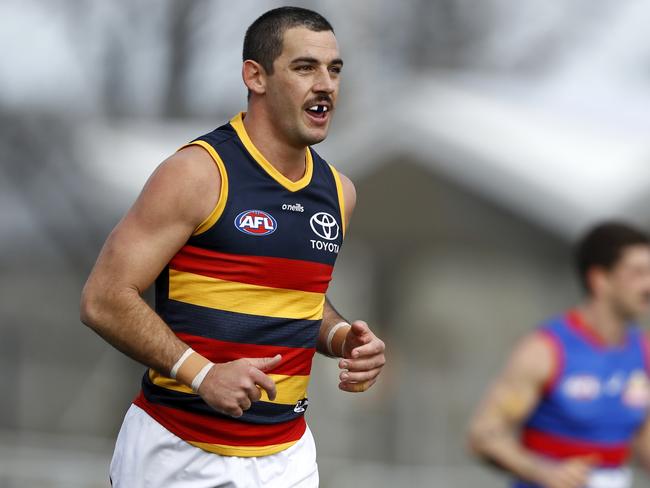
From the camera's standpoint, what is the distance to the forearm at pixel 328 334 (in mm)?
4602

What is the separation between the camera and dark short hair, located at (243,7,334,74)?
4.35 m

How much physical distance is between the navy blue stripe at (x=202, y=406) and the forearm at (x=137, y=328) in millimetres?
274

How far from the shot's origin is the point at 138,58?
41.5ft

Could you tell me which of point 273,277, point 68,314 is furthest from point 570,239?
point 273,277

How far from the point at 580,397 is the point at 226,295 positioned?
3.12 metres

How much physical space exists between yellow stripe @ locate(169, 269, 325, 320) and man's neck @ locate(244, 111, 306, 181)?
0.45 meters

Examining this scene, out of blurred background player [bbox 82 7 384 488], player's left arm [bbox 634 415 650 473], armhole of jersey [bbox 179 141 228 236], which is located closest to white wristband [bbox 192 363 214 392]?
blurred background player [bbox 82 7 384 488]

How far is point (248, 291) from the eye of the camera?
422 centimetres

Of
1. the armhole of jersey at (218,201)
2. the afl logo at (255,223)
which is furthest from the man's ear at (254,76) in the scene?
the afl logo at (255,223)

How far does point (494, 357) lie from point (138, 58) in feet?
21.0

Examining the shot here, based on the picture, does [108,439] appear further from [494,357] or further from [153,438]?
[153,438]

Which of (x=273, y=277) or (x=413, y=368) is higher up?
(x=413, y=368)

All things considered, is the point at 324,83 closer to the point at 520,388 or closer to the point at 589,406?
the point at 520,388

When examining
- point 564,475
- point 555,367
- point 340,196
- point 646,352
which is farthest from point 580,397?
point 340,196
